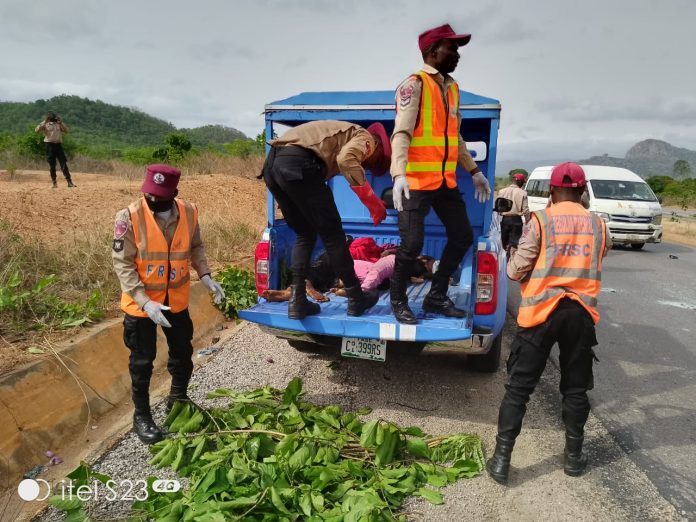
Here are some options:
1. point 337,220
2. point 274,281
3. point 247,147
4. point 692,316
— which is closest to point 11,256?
point 274,281

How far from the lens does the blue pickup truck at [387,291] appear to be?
3.56m

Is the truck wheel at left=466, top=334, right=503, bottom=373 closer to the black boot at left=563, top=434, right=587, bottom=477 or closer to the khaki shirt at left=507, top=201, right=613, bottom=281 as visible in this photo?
the black boot at left=563, top=434, right=587, bottom=477

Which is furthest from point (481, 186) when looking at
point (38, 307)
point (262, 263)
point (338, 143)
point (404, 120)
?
point (38, 307)

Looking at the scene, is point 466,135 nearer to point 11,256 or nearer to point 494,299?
point 494,299

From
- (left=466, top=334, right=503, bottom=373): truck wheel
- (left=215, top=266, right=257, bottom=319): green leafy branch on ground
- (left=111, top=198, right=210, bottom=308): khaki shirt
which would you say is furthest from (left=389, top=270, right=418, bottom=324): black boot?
(left=215, top=266, right=257, bottom=319): green leafy branch on ground

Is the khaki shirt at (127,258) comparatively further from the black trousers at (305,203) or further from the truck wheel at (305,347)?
the truck wheel at (305,347)

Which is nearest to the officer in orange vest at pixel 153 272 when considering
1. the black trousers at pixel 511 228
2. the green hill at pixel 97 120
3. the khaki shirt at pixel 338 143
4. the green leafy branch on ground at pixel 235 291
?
the khaki shirt at pixel 338 143

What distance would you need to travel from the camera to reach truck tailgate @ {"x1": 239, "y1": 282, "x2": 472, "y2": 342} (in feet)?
11.2

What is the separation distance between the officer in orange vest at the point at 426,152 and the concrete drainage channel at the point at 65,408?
7.39 ft

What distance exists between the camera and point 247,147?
23.0 m

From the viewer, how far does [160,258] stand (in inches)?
122

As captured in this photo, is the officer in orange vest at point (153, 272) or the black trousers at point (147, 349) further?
the black trousers at point (147, 349)

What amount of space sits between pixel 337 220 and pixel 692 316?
5.67 m

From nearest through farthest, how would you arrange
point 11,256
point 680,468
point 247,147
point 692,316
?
point 680,468, point 11,256, point 692,316, point 247,147
